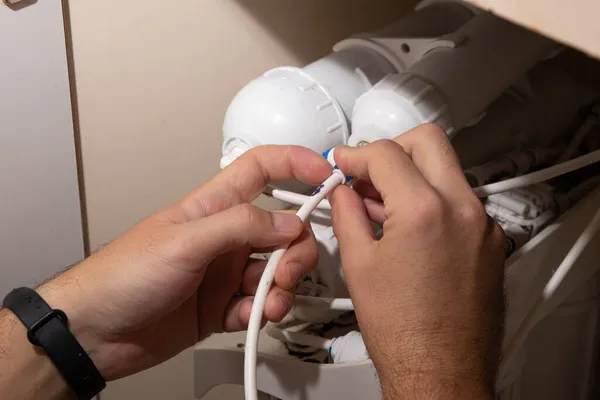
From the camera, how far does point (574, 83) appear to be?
614mm

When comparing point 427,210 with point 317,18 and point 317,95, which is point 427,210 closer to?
point 317,95

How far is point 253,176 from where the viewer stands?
0.50 metres

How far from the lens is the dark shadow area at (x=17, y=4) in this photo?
0.54 meters

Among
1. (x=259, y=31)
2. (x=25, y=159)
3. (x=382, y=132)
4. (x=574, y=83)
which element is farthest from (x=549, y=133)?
(x=25, y=159)

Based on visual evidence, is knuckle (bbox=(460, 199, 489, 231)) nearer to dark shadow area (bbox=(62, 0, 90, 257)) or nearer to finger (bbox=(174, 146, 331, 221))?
finger (bbox=(174, 146, 331, 221))

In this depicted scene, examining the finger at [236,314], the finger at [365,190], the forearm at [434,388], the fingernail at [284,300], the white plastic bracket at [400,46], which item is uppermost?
the white plastic bracket at [400,46]

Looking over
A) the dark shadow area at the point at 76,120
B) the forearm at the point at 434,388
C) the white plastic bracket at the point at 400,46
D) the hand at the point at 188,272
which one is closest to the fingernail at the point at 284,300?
the hand at the point at 188,272

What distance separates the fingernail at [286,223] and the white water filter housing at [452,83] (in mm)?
84

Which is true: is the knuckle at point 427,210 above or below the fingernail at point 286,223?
below

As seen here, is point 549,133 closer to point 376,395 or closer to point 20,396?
point 376,395

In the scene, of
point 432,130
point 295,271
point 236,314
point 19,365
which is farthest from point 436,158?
point 19,365

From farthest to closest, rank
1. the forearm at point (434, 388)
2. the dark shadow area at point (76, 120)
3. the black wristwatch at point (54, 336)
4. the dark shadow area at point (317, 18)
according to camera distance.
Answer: the dark shadow area at point (317, 18), the dark shadow area at point (76, 120), the black wristwatch at point (54, 336), the forearm at point (434, 388)

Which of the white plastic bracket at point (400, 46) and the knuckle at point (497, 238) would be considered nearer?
the knuckle at point (497, 238)

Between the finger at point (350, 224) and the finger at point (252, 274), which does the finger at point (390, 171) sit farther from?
the finger at point (252, 274)
